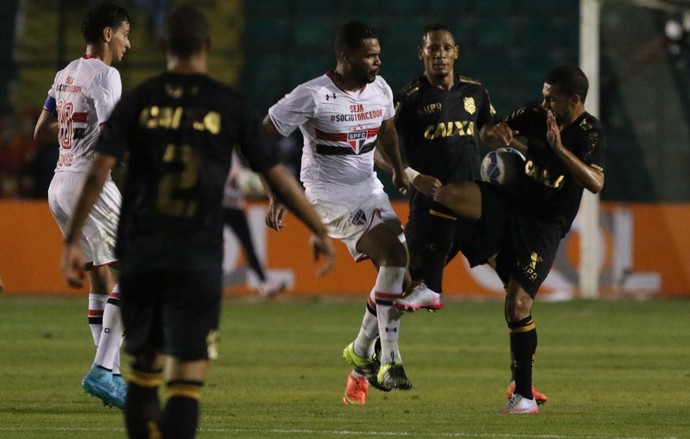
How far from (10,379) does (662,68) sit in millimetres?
11611

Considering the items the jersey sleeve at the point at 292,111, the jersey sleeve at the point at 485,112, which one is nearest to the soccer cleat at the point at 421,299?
the jersey sleeve at the point at 485,112

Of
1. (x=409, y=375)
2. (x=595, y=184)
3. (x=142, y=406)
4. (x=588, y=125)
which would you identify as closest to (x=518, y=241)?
(x=595, y=184)

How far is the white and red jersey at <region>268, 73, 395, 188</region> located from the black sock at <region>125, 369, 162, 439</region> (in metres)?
3.26

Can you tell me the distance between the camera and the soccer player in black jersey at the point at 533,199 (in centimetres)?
820

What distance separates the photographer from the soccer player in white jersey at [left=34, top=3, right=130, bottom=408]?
27.1ft

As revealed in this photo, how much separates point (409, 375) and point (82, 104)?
3206mm

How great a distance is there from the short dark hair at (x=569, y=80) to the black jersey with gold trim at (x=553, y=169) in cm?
16

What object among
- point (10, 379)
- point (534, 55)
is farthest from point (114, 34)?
point (534, 55)

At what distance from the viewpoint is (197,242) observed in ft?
17.4

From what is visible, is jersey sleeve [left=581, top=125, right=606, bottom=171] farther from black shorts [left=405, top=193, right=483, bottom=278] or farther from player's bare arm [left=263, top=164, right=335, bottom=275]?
player's bare arm [left=263, top=164, right=335, bottom=275]

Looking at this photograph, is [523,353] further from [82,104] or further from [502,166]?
[82,104]

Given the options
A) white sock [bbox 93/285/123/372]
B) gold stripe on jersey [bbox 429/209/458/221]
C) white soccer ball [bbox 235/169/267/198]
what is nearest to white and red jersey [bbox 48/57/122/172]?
white sock [bbox 93/285/123/372]

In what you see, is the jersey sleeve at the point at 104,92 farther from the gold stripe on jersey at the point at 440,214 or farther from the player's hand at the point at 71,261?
the player's hand at the point at 71,261

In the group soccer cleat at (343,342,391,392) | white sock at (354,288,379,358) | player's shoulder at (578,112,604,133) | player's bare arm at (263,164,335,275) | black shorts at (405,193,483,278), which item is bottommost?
soccer cleat at (343,342,391,392)
